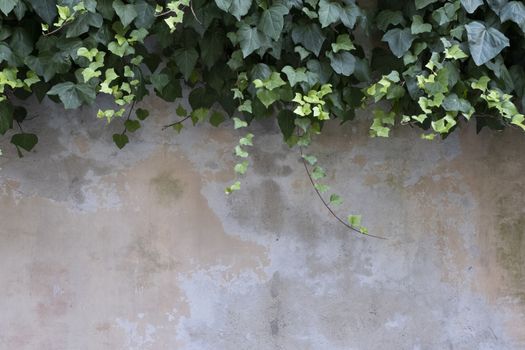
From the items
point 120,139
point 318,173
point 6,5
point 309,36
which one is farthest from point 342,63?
point 6,5

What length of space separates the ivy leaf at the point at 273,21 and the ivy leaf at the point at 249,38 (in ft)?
0.10

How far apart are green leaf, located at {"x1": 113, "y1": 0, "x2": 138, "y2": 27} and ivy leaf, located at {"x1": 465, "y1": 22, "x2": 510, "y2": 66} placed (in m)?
1.26

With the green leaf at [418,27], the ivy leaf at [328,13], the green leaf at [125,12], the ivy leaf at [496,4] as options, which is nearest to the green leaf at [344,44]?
the ivy leaf at [328,13]

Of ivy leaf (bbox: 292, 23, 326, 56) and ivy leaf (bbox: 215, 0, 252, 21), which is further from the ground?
ivy leaf (bbox: 215, 0, 252, 21)

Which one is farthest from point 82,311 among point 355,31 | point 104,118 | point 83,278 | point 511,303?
point 511,303

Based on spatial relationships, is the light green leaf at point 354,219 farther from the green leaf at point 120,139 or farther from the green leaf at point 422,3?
the green leaf at point 120,139

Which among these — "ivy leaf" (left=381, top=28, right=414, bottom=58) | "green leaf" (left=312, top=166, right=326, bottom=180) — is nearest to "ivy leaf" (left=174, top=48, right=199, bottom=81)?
"green leaf" (left=312, top=166, right=326, bottom=180)

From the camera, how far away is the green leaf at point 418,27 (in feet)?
9.05

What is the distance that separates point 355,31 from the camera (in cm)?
301

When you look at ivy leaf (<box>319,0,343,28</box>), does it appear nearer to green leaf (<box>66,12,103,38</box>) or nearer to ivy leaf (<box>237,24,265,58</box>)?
ivy leaf (<box>237,24,265,58</box>)

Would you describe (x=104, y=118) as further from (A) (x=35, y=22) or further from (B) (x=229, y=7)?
(B) (x=229, y=7)

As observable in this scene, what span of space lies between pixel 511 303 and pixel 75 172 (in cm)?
200

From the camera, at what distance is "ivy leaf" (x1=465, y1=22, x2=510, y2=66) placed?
2693 mm

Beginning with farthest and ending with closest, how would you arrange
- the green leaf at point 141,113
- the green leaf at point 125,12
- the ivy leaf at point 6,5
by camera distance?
1. the green leaf at point 141,113
2. the green leaf at point 125,12
3. the ivy leaf at point 6,5
